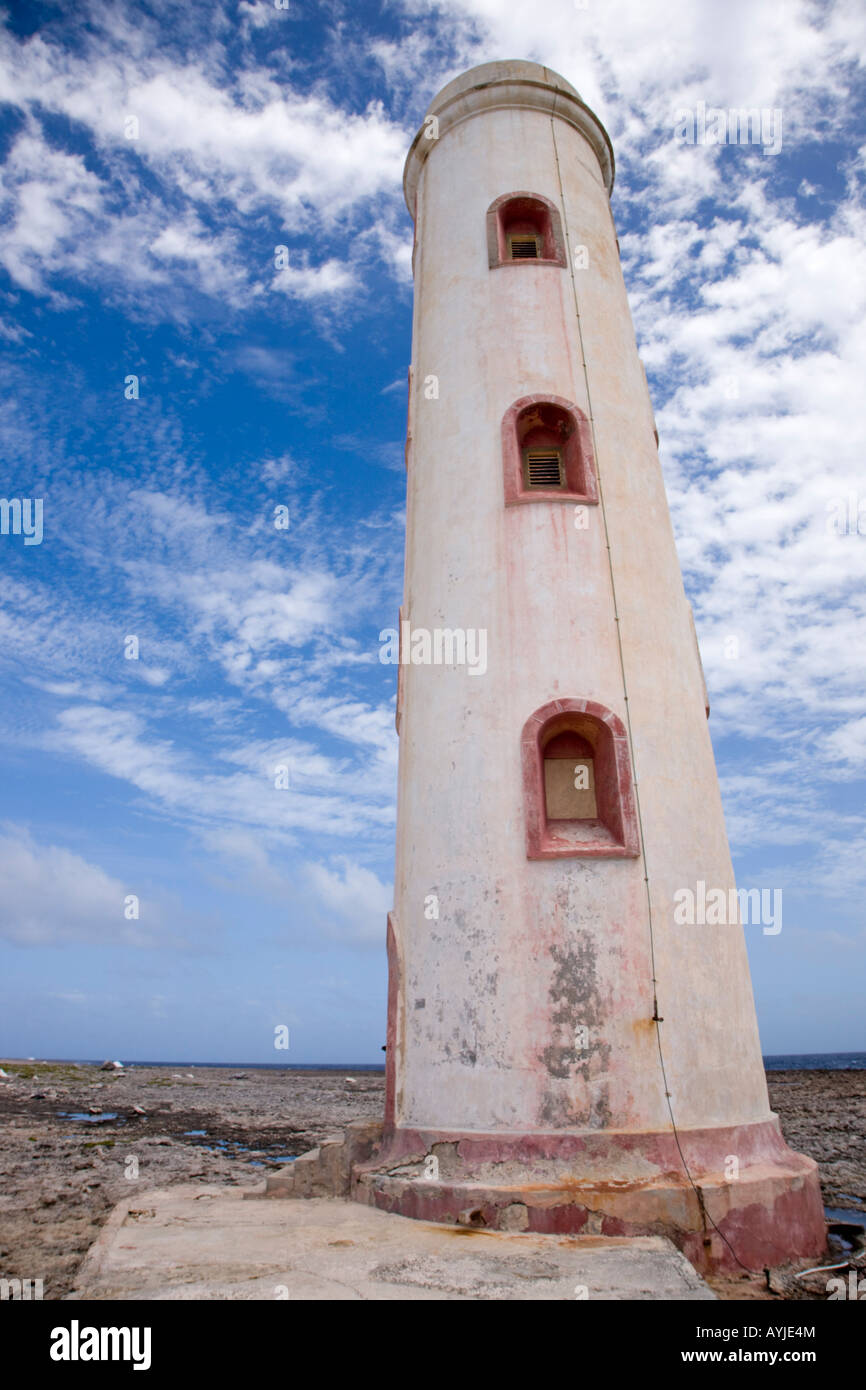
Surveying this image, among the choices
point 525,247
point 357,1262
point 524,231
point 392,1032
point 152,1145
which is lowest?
point 152,1145

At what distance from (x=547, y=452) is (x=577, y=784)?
15.2 ft

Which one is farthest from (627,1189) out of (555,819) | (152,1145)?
(152,1145)

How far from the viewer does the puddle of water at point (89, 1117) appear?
2214 cm

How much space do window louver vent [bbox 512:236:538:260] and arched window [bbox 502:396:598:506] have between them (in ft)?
10.4

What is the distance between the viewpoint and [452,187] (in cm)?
1420

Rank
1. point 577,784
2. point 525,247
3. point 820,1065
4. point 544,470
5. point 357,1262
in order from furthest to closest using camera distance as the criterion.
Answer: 1. point 820,1065
2. point 525,247
3. point 544,470
4. point 577,784
5. point 357,1262

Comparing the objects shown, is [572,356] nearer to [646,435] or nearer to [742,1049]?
[646,435]

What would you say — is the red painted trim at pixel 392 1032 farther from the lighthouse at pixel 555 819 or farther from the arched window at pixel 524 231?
the arched window at pixel 524 231

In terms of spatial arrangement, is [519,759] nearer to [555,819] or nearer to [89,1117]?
[555,819]

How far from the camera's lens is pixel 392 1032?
32.5 feet

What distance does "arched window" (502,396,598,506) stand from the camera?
11.2m

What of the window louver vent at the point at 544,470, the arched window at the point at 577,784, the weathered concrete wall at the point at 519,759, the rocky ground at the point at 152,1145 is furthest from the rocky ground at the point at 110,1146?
the window louver vent at the point at 544,470
